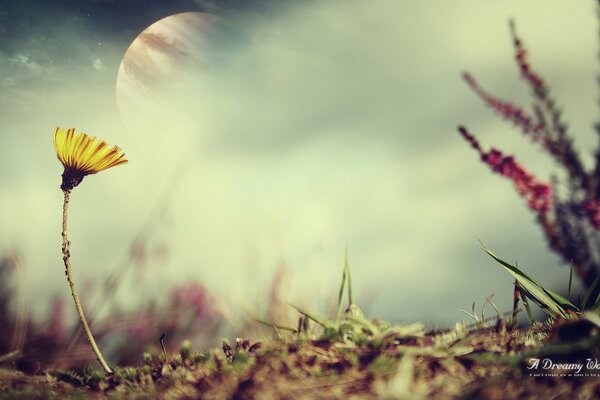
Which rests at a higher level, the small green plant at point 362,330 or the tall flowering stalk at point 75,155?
the tall flowering stalk at point 75,155

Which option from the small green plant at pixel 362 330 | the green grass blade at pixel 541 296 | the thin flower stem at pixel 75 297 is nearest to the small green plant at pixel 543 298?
the green grass blade at pixel 541 296

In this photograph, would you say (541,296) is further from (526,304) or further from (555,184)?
A: (555,184)

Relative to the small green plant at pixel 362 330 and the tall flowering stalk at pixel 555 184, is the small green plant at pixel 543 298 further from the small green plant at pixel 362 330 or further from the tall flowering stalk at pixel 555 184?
the tall flowering stalk at pixel 555 184

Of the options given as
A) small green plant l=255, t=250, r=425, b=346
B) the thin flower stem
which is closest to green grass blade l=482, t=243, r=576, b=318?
small green plant l=255, t=250, r=425, b=346

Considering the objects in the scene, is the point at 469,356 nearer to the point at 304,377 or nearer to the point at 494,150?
the point at 304,377

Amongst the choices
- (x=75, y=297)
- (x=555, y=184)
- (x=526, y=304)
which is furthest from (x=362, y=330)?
(x=555, y=184)

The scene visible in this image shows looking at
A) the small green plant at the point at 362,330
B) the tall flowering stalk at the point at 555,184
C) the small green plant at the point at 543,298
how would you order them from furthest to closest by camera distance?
the tall flowering stalk at the point at 555,184
the small green plant at the point at 543,298
the small green plant at the point at 362,330

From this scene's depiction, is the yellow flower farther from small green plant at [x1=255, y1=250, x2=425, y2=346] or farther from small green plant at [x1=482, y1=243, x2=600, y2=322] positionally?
small green plant at [x1=482, y1=243, x2=600, y2=322]

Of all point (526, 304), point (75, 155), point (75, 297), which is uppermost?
point (75, 155)

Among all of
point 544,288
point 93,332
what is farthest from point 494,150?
point 93,332
